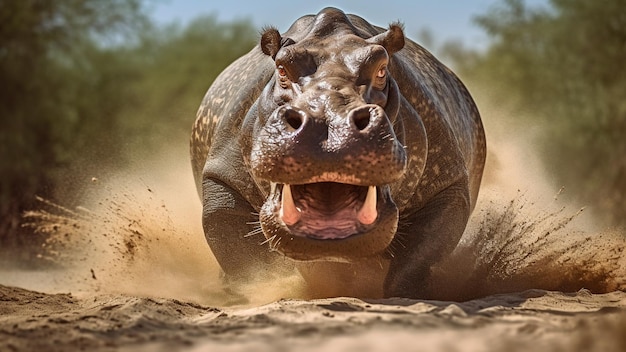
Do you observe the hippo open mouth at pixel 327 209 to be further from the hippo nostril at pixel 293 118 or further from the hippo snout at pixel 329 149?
the hippo nostril at pixel 293 118

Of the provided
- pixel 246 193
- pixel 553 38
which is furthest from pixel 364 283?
pixel 553 38

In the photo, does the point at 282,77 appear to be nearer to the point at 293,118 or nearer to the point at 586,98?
the point at 293,118

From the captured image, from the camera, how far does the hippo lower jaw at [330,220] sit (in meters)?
5.84

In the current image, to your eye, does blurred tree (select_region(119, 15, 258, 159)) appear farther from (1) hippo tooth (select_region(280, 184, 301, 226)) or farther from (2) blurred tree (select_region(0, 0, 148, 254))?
(1) hippo tooth (select_region(280, 184, 301, 226))

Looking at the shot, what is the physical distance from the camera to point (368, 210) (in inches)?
231

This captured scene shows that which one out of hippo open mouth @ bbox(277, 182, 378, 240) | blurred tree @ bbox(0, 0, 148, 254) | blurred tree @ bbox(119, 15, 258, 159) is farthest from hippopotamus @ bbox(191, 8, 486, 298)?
blurred tree @ bbox(119, 15, 258, 159)

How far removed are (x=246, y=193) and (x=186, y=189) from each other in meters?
2.80

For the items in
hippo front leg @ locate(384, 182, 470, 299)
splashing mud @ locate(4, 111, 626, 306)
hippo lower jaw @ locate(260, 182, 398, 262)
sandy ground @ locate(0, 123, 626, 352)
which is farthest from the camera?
splashing mud @ locate(4, 111, 626, 306)

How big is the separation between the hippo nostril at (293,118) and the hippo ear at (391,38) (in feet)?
4.27

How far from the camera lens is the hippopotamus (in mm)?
5605

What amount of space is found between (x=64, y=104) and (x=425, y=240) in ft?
53.4

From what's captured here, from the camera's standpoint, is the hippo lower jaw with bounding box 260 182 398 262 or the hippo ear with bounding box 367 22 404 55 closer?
the hippo lower jaw with bounding box 260 182 398 262

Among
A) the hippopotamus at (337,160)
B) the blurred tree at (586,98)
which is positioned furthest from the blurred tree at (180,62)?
the hippopotamus at (337,160)

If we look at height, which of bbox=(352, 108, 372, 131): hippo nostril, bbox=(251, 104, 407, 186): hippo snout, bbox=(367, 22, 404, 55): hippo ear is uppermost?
bbox=(367, 22, 404, 55): hippo ear
